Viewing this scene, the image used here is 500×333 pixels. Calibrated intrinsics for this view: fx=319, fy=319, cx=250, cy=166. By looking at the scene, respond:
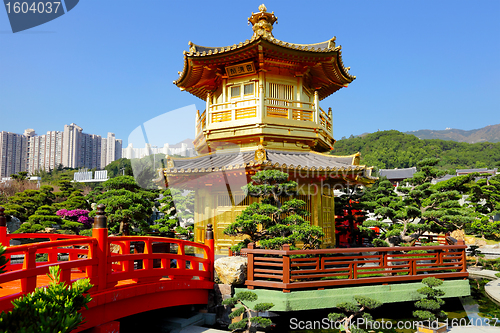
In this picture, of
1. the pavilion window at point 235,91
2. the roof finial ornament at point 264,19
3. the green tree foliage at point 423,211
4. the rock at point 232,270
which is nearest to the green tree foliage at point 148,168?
the pavilion window at point 235,91

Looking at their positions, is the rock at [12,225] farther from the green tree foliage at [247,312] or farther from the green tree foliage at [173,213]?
the green tree foliage at [247,312]

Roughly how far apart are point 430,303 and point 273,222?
415 centimetres

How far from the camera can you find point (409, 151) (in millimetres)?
91312

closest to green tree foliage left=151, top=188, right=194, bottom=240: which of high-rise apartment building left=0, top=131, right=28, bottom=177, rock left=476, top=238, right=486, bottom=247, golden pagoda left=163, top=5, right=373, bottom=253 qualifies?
golden pagoda left=163, top=5, right=373, bottom=253

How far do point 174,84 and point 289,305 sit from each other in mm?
10767

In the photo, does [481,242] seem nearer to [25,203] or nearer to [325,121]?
[325,121]

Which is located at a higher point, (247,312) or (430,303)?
(430,303)

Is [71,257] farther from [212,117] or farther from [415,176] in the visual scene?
[415,176]

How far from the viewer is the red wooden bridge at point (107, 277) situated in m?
4.64

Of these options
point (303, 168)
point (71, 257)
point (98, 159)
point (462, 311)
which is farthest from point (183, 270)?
point (98, 159)

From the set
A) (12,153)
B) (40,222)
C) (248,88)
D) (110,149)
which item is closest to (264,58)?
(248,88)

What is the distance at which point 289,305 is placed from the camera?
291 inches

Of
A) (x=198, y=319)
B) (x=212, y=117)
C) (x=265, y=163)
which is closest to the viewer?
(x=198, y=319)

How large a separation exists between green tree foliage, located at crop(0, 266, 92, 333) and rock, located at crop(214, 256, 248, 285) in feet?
15.6
